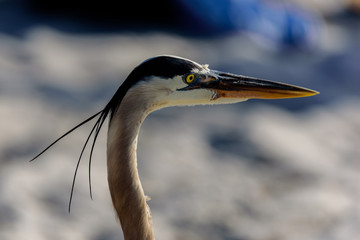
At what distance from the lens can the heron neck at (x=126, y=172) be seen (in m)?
2.00

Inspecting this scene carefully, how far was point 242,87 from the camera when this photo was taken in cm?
221

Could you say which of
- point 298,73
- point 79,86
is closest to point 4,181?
point 79,86

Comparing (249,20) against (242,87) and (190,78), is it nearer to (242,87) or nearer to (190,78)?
(242,87)

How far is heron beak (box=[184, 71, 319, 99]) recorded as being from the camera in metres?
2.18

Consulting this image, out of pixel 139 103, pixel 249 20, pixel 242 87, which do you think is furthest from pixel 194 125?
pixel 139 103

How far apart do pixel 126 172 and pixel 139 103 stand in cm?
25

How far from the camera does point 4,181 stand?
382 cm

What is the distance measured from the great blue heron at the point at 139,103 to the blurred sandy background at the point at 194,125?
4.80 ft

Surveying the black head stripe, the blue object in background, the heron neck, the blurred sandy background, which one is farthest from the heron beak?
the blue object in background

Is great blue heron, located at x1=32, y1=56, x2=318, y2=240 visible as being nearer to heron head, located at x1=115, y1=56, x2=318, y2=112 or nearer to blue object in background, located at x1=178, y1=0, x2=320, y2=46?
heron head, located at x1=115, y1=56, x2=318, y2=112

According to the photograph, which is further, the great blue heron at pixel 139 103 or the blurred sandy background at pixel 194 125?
the blurred sandy background at pixel 194 125

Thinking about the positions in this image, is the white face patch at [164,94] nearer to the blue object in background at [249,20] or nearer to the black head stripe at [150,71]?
the black head stripe at [150,71]

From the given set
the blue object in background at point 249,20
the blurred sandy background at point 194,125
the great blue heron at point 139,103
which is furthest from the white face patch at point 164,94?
the blue object in background at point 249,20

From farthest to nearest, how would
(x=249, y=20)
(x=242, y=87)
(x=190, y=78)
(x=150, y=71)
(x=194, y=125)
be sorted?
(x=249, y=20) → (x=194, y=125) → (x=242, y=87) → (x=190, y=78) → (x=150, y=71)
